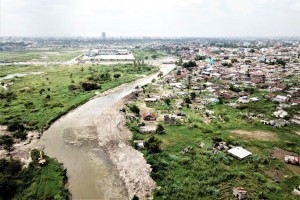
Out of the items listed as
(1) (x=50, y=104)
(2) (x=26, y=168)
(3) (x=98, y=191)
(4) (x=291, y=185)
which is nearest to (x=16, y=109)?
(1) (x=50, y=104)

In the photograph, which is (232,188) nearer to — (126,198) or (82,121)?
(126,198)

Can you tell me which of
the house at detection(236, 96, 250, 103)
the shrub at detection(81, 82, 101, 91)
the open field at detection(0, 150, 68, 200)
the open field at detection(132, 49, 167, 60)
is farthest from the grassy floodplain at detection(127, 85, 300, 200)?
the open field at detection(132, 49, 167, 60)

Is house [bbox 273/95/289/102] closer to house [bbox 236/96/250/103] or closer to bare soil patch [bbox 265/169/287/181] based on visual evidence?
house [bbox 236/96/250/103]

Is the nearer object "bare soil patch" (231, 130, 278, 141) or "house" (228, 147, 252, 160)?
"house" (228, 147, 252, 160)

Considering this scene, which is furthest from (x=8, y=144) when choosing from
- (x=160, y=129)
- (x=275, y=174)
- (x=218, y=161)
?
(x=275, y=174)

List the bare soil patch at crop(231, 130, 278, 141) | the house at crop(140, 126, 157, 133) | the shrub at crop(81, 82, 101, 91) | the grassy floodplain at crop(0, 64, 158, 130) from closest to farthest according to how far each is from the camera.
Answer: the bare soil patch at crop(231, 130, 278, 141) → the house at crop(140, 126, 157, 133) → the grassy floodplain at crop(0, 64, 158, 130) → the shrub at crop(81, 82, 101, 91)

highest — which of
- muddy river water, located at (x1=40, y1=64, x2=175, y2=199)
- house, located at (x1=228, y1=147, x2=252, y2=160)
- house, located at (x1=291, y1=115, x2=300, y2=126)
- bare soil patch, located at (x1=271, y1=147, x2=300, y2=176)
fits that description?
house, located at (x1=291, y1=115, x2=300, y2=126)

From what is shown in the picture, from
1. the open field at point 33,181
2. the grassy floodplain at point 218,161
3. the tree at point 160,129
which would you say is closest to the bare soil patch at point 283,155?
the grassy floodplain at point 218,161
